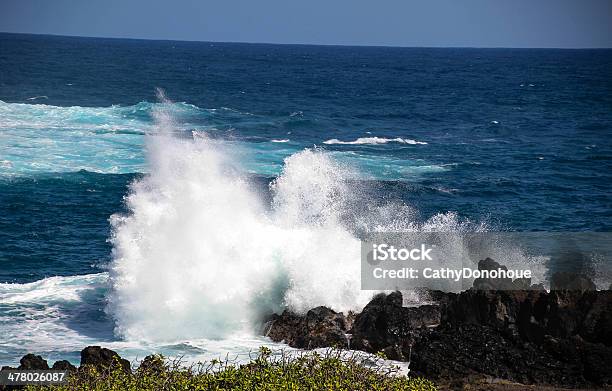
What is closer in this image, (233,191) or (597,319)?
(597,319)

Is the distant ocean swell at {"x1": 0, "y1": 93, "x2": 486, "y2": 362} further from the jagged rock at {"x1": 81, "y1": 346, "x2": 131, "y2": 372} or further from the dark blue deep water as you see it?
the dark blue deep water

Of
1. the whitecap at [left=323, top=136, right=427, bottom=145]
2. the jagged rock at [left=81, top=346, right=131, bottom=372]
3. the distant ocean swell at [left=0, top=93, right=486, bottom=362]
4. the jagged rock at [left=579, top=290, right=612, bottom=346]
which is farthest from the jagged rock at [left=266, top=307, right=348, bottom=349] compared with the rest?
the whitecap at [left=323, top=136, right=427, bottom=145]

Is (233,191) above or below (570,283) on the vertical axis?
above

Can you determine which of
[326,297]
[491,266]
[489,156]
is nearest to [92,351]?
[326,297]

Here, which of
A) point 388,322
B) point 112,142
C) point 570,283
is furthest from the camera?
point 112,142

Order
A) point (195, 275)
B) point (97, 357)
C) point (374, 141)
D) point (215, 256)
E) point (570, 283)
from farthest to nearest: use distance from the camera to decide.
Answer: point (374, 141)
point (215, 256)
point (195, 275)
point (570, 283)
point (97, 357)

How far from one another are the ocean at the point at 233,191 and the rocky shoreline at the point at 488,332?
1900mm

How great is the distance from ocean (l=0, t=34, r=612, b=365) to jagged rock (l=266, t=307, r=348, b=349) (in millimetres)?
689

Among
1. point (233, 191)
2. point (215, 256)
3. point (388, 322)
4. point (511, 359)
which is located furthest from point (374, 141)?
point (511, 359)

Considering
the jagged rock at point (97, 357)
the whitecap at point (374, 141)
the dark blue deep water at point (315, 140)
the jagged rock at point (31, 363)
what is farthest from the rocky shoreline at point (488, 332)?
the whitecap at point (374, 141)

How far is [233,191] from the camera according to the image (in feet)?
91.6

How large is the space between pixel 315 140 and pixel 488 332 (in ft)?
129

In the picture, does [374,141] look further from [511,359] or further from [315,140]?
[511,359]

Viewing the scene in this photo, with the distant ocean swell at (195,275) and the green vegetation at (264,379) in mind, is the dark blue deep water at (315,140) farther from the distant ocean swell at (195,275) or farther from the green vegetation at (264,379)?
the green vegetation at (264,379)
